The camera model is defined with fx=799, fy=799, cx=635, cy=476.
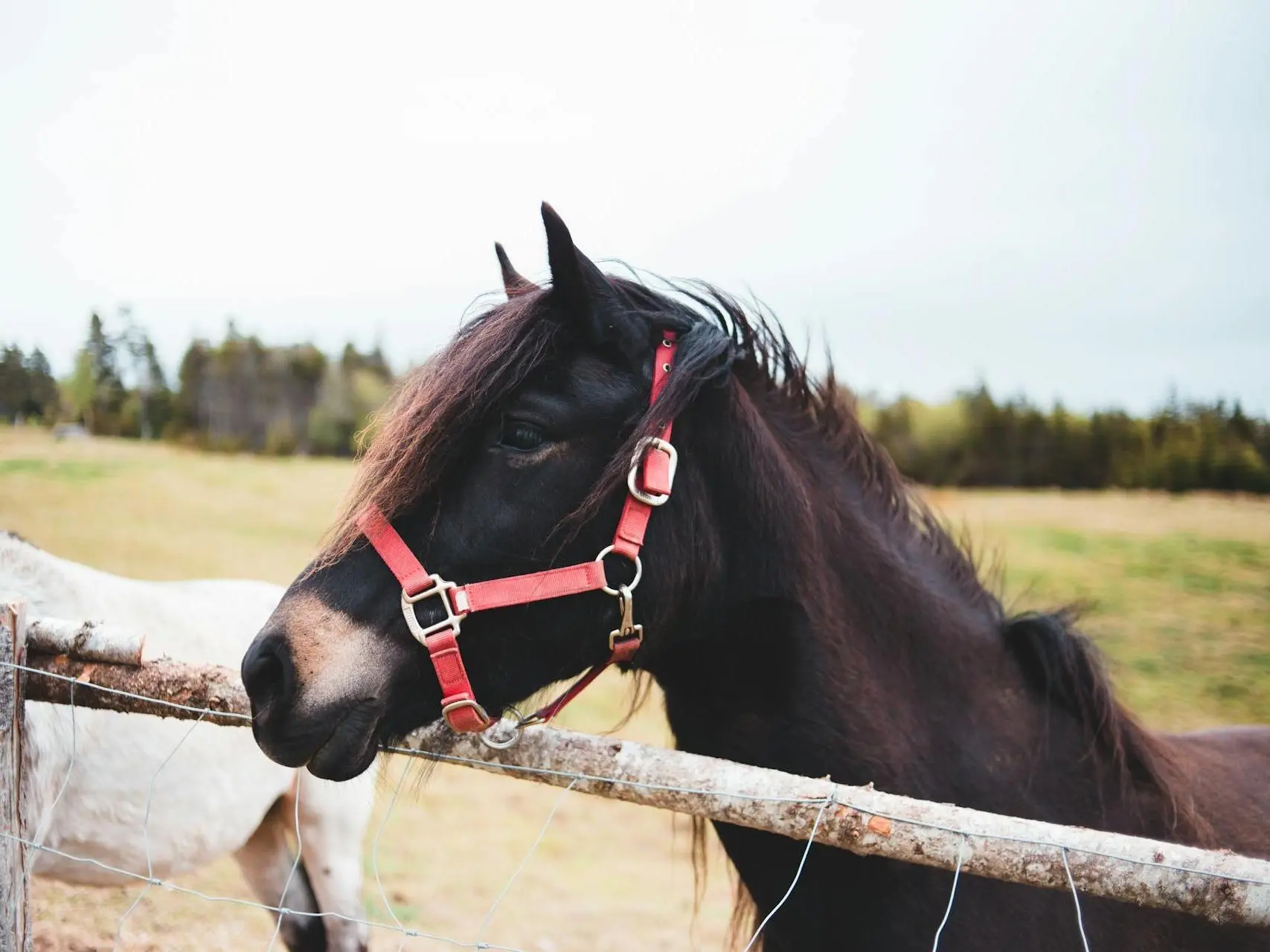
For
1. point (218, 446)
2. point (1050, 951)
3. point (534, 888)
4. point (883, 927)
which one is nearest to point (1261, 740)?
point (1050, 951)

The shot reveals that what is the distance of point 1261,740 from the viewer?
291 cm

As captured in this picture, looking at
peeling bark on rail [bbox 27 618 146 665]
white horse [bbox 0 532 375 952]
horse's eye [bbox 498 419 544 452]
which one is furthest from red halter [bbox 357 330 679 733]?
white horse [bbox 0 532 375 952]

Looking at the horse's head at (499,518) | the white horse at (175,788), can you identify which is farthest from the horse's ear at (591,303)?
the white horse at (175,788)

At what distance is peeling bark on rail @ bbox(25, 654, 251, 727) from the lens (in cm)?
199

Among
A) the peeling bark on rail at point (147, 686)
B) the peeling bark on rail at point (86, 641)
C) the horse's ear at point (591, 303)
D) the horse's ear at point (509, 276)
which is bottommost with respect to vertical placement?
the peeling bark on rail at point (147, 686)

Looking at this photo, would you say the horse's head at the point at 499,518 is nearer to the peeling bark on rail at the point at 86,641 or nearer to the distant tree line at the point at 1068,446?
the peeling bark on rail at the point at 86,641

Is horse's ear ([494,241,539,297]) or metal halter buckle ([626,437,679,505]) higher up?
horse's ear ([494,241,539,297])

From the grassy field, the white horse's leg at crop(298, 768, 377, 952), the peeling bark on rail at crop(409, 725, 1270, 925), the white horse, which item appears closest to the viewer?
the peeling bark on rail at crop(409, 725, 1270, 925)

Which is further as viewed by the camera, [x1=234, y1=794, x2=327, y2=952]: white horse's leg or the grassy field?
the grassy field

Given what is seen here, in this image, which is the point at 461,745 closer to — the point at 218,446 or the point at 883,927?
the point at 883,927

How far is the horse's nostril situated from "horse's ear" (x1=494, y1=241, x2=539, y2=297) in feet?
3.50

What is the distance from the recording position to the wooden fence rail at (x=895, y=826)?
1.38 m

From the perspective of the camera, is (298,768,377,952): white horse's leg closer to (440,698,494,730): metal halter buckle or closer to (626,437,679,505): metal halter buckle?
(440,698,494,730): metal halter buckle

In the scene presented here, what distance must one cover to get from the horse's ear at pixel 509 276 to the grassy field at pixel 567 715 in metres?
1.30
